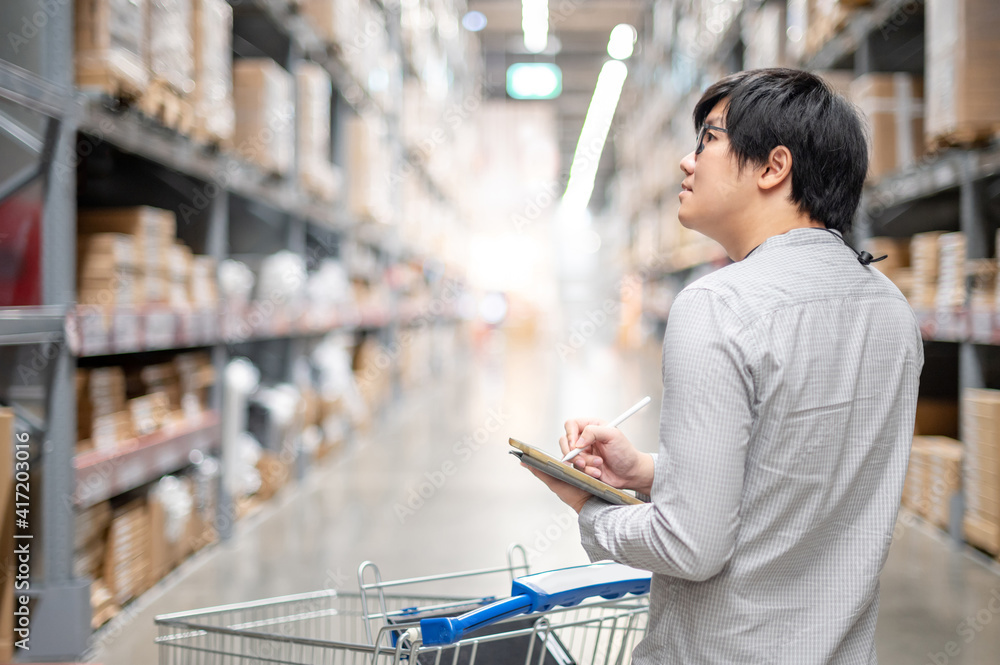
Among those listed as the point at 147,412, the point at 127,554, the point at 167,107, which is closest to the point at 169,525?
the point at 127,554

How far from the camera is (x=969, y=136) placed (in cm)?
380

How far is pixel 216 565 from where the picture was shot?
12.2ft

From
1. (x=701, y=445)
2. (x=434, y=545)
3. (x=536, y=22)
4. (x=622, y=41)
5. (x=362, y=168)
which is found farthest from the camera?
(x=622, y=41)

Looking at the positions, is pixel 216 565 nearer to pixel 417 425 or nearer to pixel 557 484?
pixel 557 484

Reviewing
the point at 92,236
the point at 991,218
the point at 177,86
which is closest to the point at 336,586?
the point at 92,236

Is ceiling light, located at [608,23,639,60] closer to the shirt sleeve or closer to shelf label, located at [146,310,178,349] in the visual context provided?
shelf label, located at [146,310,178,349]

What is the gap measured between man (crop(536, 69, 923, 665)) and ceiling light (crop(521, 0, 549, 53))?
549 inches

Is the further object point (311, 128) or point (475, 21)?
point (475, 21)

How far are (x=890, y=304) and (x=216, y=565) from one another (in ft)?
10.8

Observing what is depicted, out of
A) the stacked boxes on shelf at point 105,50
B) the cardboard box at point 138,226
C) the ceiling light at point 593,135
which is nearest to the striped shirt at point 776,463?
the stacked boxes on shelf at point 105,50

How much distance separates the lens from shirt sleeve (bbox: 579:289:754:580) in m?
1.14

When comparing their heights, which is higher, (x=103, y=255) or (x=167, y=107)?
(x=167, y=107)

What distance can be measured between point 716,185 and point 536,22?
1564cm

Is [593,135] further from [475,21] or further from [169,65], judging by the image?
[169,65]
